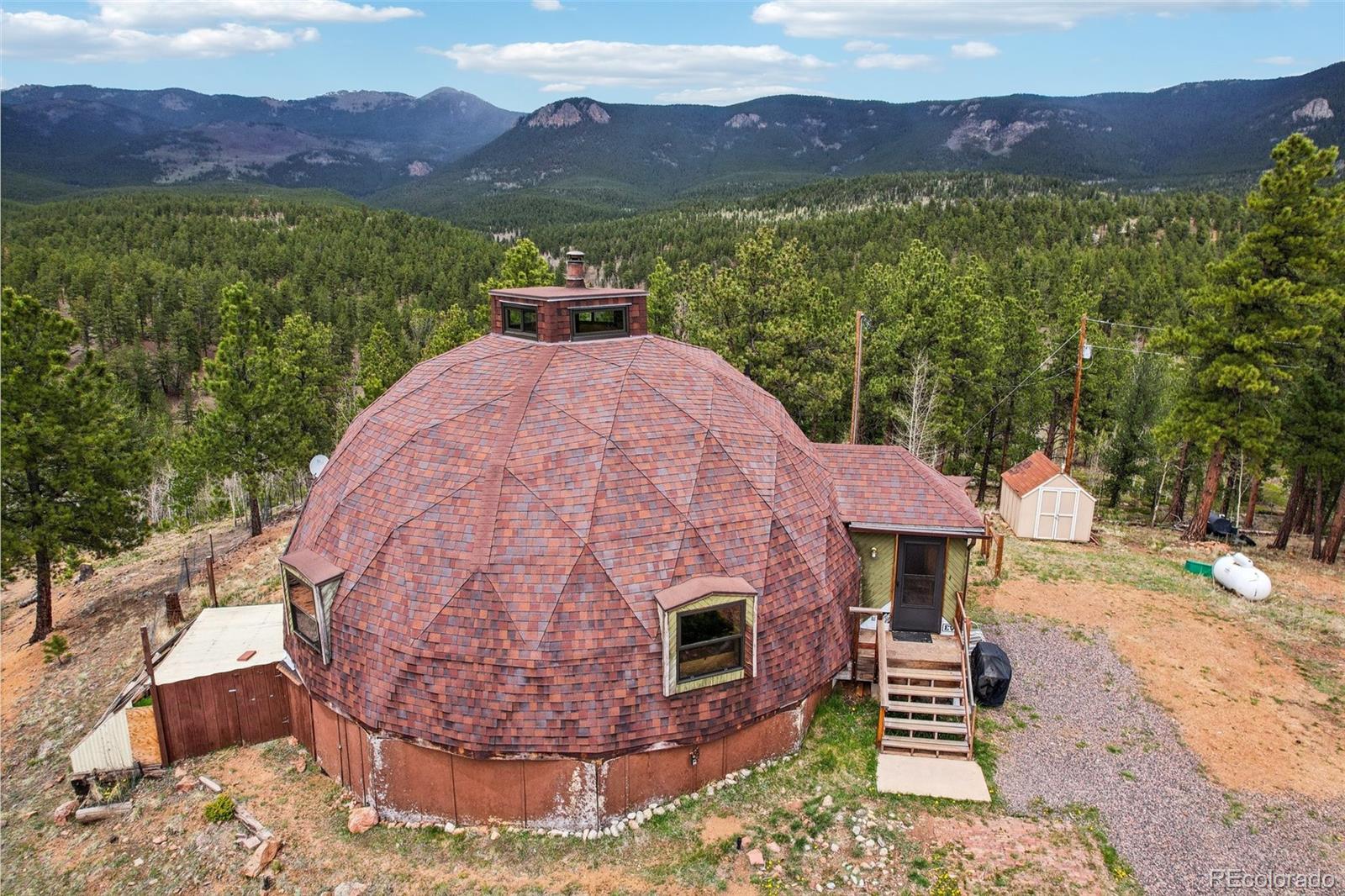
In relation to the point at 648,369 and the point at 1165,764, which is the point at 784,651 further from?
the point at 1165,764

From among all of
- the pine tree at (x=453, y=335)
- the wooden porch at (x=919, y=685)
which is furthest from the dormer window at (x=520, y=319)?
the pine tree at (x=453, y=335)

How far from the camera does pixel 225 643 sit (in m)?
14.3

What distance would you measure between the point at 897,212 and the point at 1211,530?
80.4 meters

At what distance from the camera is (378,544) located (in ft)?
37.9

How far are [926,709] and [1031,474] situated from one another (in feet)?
59.0

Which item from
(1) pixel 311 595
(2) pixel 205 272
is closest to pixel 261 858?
(1) pixel 311 595

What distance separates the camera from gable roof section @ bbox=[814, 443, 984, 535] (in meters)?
14.1

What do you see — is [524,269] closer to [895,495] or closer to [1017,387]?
[895,495]

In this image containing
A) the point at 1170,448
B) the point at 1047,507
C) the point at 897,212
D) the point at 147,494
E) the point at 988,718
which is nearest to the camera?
the point at 988,718

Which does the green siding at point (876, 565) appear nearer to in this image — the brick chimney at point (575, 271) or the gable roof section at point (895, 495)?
the gable roof section at point (895, 495)

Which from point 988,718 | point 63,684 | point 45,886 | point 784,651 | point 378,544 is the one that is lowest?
point 63,684

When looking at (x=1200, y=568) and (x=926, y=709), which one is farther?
(x=1200, y=568)

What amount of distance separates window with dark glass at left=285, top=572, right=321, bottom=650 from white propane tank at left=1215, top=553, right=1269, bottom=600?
77.8 feet

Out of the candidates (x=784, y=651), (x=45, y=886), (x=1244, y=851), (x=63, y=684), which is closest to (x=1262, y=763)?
(x=1244, y=851)
